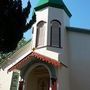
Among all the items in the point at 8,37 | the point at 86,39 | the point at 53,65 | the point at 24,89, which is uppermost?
the point at 86,39

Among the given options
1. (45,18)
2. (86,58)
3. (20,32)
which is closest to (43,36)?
(45,18)

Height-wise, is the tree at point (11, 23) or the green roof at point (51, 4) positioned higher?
the green roof at point (51, 4)

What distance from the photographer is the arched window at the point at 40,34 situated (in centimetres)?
1640

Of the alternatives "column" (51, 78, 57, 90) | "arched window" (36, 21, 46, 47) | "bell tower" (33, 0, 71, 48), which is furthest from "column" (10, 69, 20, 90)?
"column" (51, 78, 57, 90)

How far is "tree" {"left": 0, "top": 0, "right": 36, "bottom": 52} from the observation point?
37.1ft

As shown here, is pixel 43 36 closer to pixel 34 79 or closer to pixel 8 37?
pixel 34 79

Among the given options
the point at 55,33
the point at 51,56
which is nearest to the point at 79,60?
the point at 51,56

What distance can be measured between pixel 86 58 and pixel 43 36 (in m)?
3.50

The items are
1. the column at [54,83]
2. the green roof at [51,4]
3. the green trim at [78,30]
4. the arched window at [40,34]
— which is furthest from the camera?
A: the green roof at [51,4]

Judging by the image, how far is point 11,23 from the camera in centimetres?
1156

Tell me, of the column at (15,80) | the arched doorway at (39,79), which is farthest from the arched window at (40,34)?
the column at (15,80)

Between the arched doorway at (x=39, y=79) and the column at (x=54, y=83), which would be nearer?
the column at (x=54, y=83)

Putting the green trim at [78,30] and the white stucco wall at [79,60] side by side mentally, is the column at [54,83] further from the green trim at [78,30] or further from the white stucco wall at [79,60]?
the green trim at [78,30]

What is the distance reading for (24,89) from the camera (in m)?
14.7
